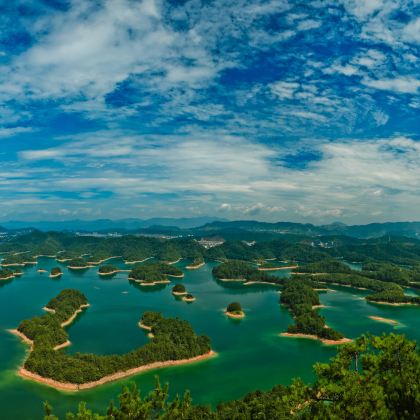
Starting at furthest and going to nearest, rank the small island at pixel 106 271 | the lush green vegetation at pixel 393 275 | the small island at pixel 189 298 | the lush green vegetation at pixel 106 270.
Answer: the lush green vegetation at pixel 106 270 → the small island at pixel 106 271 → the lush green vegetation at pixel 393 275 → the small island at pixel 189 298

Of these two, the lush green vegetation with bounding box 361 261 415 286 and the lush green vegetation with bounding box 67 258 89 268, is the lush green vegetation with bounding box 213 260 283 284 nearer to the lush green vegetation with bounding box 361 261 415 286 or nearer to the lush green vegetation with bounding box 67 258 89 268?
the lush green vegetation with bounding box 361 261 415 286

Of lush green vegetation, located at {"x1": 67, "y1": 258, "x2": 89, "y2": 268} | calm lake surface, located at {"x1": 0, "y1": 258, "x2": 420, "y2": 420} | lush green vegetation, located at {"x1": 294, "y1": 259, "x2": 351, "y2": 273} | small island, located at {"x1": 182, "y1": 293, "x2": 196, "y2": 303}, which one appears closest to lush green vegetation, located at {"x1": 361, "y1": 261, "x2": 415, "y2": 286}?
lush green vegetation, located at {"x1": 294, "y1": 259, "x2": 351, "y2": 273}

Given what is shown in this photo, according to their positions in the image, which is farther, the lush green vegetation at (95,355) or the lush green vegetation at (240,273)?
the lush green vegetation at (240,273)

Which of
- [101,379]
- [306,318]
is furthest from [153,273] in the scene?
[101,379]

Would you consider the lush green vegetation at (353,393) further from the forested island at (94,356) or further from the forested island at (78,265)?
the forested island at (78,265)

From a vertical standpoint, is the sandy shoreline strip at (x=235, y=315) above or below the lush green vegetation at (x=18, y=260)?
below

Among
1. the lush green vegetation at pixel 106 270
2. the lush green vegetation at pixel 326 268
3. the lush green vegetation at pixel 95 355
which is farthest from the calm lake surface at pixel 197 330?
the lush green vegetation at pixel 326 268

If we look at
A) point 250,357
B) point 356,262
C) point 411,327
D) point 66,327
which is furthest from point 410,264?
point 66,327
